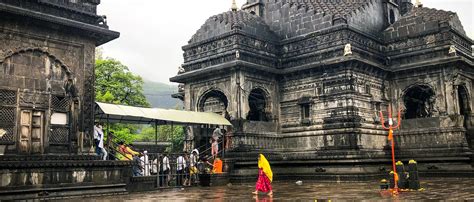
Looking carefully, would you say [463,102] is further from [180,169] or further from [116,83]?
[116,83]

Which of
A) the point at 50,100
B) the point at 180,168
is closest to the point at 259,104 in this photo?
the point at 180,168

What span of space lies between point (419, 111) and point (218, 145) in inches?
477

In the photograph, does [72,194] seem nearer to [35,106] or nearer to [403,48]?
[35,106]

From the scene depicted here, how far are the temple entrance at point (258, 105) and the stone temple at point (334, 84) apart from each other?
0.06 meters

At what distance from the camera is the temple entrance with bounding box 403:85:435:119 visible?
24.5 m

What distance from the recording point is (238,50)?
22.3m

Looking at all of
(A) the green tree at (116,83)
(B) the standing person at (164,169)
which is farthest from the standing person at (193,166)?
(A) the green tree at (116,83)

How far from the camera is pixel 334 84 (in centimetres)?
2202

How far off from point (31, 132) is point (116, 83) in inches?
903

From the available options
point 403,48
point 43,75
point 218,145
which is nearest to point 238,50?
point 218,145

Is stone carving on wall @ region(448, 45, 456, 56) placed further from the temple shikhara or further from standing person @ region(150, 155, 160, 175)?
standing person @ region(150, 155, 160, 175)

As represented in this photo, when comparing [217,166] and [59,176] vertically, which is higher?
[59,176]

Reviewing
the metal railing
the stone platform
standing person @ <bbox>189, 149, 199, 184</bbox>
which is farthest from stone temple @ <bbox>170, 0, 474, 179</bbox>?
the stone platform

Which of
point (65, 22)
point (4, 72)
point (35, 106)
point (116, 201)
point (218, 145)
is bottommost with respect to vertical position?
point (116, 201)
